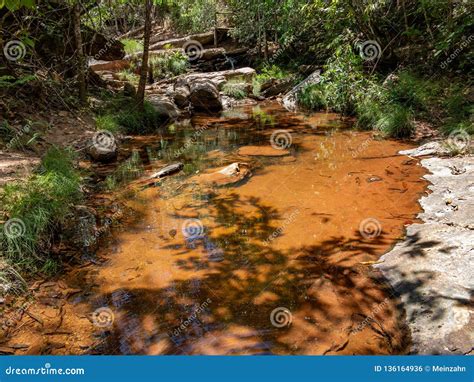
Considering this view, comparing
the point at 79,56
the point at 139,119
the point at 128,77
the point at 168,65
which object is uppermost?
the point at 79,56

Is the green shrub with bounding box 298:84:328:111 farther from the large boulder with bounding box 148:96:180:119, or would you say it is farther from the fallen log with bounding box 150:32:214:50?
the fallen log with bounding box 150:32:214:50

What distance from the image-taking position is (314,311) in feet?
9.21

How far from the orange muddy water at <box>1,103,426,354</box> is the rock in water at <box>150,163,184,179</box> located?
154mm

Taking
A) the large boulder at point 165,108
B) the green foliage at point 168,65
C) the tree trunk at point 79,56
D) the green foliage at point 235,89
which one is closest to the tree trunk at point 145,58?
the large boulder at point 165,108

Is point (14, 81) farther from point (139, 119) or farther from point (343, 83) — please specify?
point (343, 83)

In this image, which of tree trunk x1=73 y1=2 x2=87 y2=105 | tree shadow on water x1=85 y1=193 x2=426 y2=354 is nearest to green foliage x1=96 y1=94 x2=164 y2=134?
tree trunk x1=73 y1=2 x2=87 y2=105

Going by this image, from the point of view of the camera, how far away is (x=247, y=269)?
3393 mm

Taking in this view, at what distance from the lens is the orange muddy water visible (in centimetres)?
260

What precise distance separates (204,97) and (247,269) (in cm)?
982

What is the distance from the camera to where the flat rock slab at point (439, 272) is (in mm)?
2344

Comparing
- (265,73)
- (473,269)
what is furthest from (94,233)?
(265,73)

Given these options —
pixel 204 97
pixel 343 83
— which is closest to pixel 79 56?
pixel 204 97

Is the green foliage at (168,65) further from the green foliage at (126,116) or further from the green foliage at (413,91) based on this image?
the green foliage at (413,91)

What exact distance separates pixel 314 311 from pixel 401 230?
5.16ft
